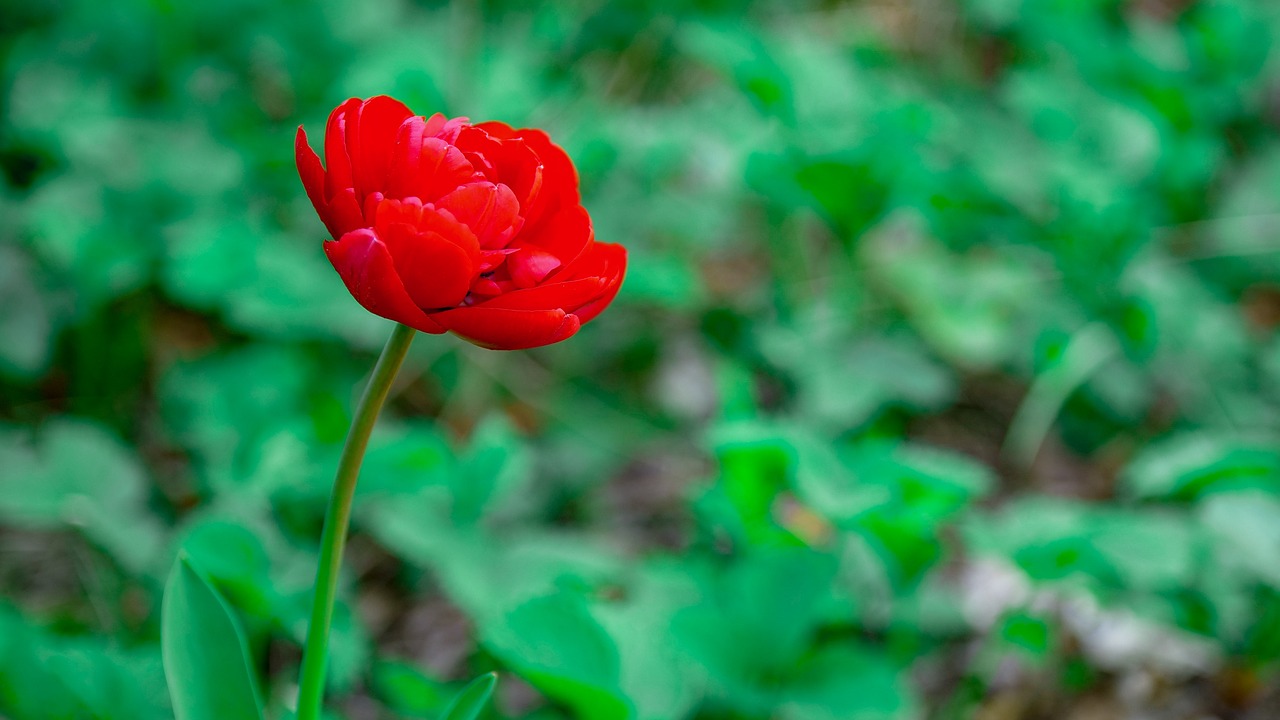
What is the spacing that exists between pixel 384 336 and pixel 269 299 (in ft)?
0.66

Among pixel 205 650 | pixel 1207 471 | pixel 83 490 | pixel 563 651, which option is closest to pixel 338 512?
pixel 205 650

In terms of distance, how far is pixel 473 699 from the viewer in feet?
1.79

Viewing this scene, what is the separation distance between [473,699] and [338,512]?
14 cm

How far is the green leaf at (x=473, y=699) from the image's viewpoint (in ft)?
1.76

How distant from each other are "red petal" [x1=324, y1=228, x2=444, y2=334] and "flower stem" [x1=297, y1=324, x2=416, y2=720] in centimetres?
3

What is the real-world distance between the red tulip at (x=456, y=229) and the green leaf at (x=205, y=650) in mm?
221

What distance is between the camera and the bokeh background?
0.93m

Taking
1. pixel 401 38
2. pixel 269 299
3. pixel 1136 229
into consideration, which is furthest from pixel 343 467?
pixel 1136 229

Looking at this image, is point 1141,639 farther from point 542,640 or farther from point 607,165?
point 607,165

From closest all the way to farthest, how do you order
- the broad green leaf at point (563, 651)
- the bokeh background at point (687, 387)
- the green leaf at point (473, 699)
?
the green leaf at point (473, 699) → the broad green leaf at point (563, 651) → the bokeh background at point (687, 387)

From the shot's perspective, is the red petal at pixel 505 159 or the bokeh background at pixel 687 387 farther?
the bokeh background at pixel 687 387

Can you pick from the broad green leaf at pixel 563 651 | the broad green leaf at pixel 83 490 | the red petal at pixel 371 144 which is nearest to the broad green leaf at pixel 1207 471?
the broad green leaf at pixel 563 651

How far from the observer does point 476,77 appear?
1.59m

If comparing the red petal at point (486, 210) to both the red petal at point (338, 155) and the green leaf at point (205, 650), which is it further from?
the green leaf at point (205, 650)
